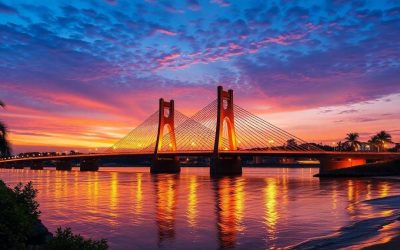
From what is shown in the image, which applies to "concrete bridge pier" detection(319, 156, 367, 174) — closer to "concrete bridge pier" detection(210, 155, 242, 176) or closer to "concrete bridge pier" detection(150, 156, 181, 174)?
"concrete bridge pier" detection(210, 155, 242, 176)

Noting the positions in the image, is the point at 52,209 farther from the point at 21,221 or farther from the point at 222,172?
the point at 222,172

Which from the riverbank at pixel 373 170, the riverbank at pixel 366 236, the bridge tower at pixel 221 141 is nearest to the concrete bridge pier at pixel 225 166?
the bridge tower at pixel 221 141

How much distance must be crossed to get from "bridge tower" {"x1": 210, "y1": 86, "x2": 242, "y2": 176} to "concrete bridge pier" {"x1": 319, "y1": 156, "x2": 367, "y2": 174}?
19612 mm

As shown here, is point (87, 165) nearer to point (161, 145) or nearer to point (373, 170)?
point (161, 145)

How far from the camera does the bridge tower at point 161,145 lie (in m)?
114

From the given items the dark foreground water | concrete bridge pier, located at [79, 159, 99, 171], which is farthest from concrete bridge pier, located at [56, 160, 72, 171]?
the dark foreground water

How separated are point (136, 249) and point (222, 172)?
82600 millimetres

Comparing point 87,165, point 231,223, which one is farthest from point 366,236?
point 87,165

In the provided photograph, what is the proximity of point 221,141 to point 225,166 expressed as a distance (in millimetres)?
7127

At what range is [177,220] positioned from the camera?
25.9m

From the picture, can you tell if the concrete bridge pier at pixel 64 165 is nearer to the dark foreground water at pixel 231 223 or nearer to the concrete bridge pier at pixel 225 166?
the concrete bridge pier at pixel 225 166

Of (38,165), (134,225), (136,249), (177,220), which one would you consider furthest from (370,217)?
(38,165)

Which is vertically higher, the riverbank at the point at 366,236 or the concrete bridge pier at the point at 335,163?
the concrete bridge pier at the point at 335,163

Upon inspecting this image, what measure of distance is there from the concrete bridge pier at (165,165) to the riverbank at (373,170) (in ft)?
155
